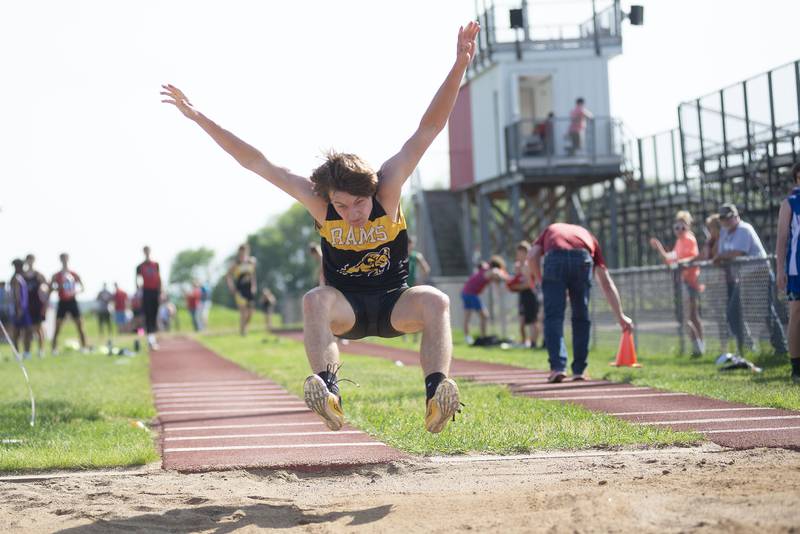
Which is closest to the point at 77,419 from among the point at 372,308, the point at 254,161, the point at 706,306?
the point at 254,161

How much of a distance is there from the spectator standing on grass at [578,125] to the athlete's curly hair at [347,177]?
23257mm

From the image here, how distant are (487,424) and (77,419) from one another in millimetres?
3810

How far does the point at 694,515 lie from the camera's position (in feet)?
14.9

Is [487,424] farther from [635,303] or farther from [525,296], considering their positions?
[525,296]

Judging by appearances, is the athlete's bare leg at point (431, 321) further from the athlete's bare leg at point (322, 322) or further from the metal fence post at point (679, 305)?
the metal fence post at point (679, 305)

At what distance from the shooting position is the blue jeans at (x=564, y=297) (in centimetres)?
1149

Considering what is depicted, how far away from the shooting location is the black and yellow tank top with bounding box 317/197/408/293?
20.0 feet

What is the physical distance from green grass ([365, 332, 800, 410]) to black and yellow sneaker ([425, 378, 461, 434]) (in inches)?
145

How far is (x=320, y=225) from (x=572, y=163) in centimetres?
2369

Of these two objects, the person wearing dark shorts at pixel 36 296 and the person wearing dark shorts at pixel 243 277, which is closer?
the person wearing dark shorts at pixel 36 296

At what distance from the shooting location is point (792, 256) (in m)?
9.93

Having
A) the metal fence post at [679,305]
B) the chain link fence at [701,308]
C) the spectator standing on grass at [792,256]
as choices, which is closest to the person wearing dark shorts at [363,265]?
the spectator standing on grass at [792,256]

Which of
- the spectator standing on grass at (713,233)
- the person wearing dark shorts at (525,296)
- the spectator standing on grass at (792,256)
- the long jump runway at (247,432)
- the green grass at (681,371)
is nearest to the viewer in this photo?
the long jump runway at (247,432)

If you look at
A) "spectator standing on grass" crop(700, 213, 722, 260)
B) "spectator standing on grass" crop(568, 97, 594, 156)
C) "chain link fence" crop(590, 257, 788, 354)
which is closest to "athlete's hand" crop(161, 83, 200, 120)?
"chain link fence" crop(590, 257, 788, 354)
